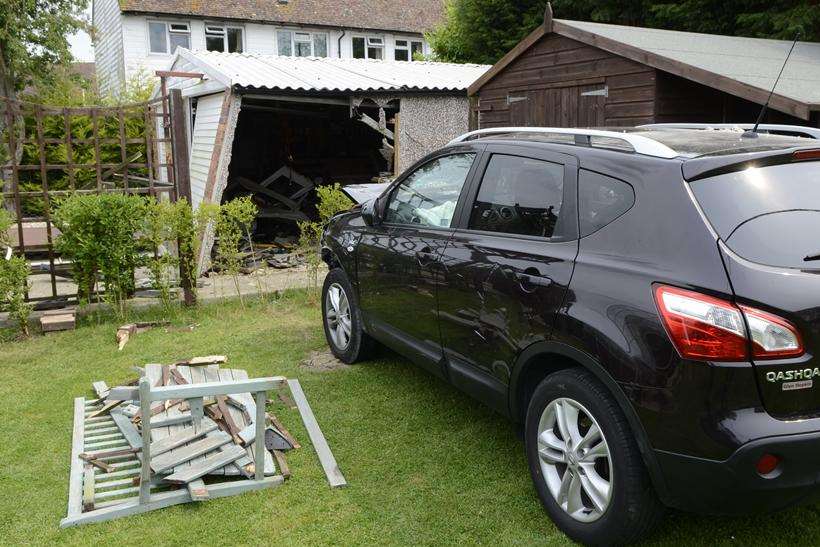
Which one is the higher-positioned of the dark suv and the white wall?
the white wall

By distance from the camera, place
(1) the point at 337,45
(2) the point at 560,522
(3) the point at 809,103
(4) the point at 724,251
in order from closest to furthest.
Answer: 1. (4) the point at 724,251
2. (2) the point at 560,522
3. (3) the point at 809,103
4. (1) the point at 337,45

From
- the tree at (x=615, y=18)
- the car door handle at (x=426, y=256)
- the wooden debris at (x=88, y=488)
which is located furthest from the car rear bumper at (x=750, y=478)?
the tree at (x=615, y=18)

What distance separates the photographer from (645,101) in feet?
26.6

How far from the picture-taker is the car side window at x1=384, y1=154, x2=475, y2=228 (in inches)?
169

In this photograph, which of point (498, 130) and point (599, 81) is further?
point (599, 81)

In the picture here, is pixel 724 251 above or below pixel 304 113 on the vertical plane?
below

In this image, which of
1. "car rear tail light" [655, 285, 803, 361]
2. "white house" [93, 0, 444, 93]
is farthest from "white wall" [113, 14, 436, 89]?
"car rear tail light" [655, 285, 803, 361]

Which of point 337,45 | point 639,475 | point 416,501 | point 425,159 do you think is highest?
point 337,45

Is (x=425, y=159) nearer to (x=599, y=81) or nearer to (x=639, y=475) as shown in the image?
(x=639, y=475)

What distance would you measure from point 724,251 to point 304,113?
12.6 m

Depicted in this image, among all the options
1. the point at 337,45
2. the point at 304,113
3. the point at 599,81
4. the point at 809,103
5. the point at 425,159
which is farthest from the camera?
the point at 337,45

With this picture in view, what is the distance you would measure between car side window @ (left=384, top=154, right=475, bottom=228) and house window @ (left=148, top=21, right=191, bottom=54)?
74.2 feet

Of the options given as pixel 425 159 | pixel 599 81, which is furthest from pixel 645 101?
pixel 425 159

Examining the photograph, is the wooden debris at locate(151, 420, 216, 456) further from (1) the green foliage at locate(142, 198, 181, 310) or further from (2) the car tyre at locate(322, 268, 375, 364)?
(1) the green foliage at locate(142, 198, 181, 310)
